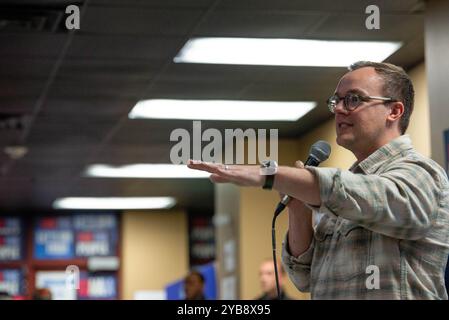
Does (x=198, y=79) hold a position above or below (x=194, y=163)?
above

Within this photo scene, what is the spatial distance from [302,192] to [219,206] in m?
8.26

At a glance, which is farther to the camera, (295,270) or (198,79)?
(198,79)

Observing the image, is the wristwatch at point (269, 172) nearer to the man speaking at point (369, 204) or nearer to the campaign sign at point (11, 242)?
the man speaking at point (369, 204)

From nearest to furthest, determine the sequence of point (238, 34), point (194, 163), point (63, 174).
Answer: point (194, 163) → point (238, 34) → point (63, 174)

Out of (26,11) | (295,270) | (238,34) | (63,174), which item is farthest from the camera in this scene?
Answer: (63,174)

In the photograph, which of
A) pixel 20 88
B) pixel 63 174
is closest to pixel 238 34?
pixel 20 88

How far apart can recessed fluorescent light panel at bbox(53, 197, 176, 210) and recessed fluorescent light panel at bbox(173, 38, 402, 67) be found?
7180 mm

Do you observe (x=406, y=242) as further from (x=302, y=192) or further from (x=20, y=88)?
(x=20, y=88)

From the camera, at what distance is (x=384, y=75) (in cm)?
180

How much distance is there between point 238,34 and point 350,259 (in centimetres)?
379

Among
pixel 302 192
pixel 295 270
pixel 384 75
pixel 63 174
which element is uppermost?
pixel 63 174

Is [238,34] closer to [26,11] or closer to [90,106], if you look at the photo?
[26,11]

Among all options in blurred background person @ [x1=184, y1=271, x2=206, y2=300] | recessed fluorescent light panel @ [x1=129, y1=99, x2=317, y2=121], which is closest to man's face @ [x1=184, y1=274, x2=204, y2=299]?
blurred background person @ [x1=184, y1=271, x2=206, y2=300]

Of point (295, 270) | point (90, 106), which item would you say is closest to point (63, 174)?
point (90, 106)
